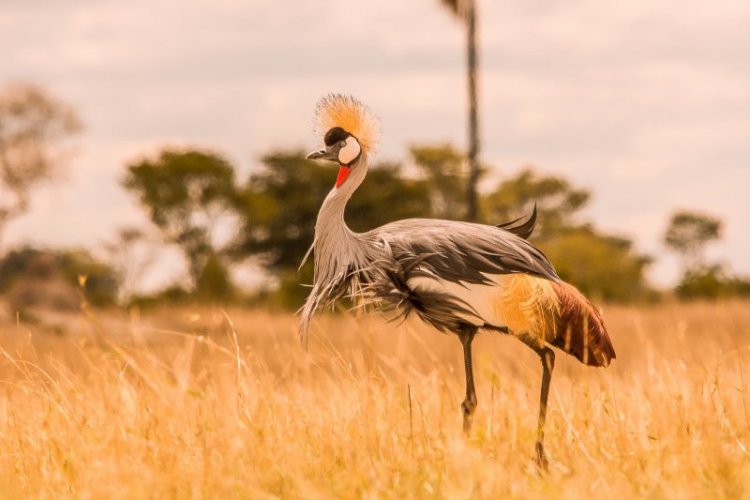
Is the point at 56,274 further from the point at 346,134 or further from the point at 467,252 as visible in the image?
the point at 467,252

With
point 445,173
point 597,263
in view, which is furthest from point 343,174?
point 445,173

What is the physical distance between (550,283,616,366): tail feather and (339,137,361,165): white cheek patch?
1.39m

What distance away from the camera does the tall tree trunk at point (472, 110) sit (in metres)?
26.5

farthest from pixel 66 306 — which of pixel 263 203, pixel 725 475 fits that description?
Result: pixel 263 203

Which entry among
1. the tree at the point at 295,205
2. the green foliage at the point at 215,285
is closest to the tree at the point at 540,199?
the tree at the point at 295,205

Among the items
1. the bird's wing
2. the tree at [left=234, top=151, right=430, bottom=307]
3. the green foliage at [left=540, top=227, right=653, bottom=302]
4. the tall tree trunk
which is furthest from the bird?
the green foliage at [left=540, top=227, right=653, bottom=302]

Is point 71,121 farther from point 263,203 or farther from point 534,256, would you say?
point 534,256

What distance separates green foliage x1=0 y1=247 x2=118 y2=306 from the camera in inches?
822

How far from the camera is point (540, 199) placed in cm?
5841

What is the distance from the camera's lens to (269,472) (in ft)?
17.2

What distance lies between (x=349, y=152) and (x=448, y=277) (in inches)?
39.1

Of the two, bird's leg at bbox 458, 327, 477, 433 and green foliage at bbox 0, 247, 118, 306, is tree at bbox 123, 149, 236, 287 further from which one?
bird's leg at bbox 458, 327, 477, 433

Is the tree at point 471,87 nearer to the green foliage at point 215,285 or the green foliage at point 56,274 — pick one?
the green foliage at point 215,285

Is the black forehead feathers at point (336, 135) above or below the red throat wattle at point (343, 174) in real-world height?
above
